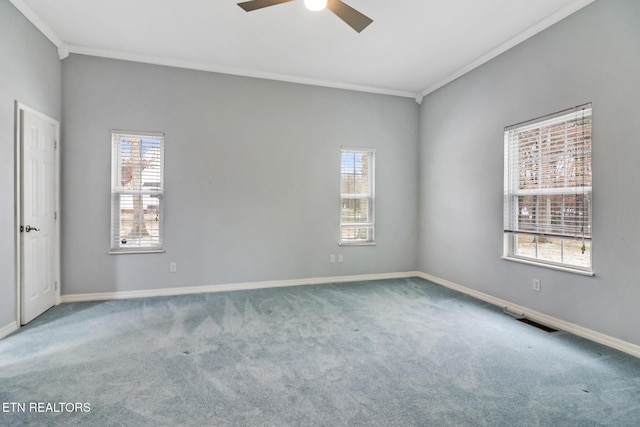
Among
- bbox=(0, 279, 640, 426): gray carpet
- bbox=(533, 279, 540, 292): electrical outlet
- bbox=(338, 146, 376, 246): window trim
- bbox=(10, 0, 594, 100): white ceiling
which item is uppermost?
bbox=(10, 0, 594, 100): white ceiling

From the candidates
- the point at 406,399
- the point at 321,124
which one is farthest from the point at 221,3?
the point at 406,399

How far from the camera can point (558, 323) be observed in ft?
10.3

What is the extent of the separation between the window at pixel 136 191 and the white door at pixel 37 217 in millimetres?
610

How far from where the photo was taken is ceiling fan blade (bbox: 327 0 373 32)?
92.2 inches

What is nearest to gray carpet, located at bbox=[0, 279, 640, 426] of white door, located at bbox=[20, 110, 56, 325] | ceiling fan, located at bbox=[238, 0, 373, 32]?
white door, located at bbox=[20, 110, 56, 325]

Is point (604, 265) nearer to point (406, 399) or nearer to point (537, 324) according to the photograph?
point (537, 324)

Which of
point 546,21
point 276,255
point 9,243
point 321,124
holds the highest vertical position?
point 546,21

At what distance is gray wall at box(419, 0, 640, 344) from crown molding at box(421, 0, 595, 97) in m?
0.06

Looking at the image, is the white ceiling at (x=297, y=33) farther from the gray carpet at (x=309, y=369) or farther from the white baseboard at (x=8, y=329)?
the gray carpet at (x=309, y=369)

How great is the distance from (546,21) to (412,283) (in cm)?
353

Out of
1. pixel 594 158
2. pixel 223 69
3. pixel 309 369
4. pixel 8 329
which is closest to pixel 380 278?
pixel 309 369

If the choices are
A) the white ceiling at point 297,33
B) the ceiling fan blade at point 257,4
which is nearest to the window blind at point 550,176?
the white ceiling at point 297,33

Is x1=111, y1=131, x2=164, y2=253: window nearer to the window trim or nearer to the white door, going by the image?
the white door

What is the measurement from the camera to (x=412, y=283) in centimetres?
488
